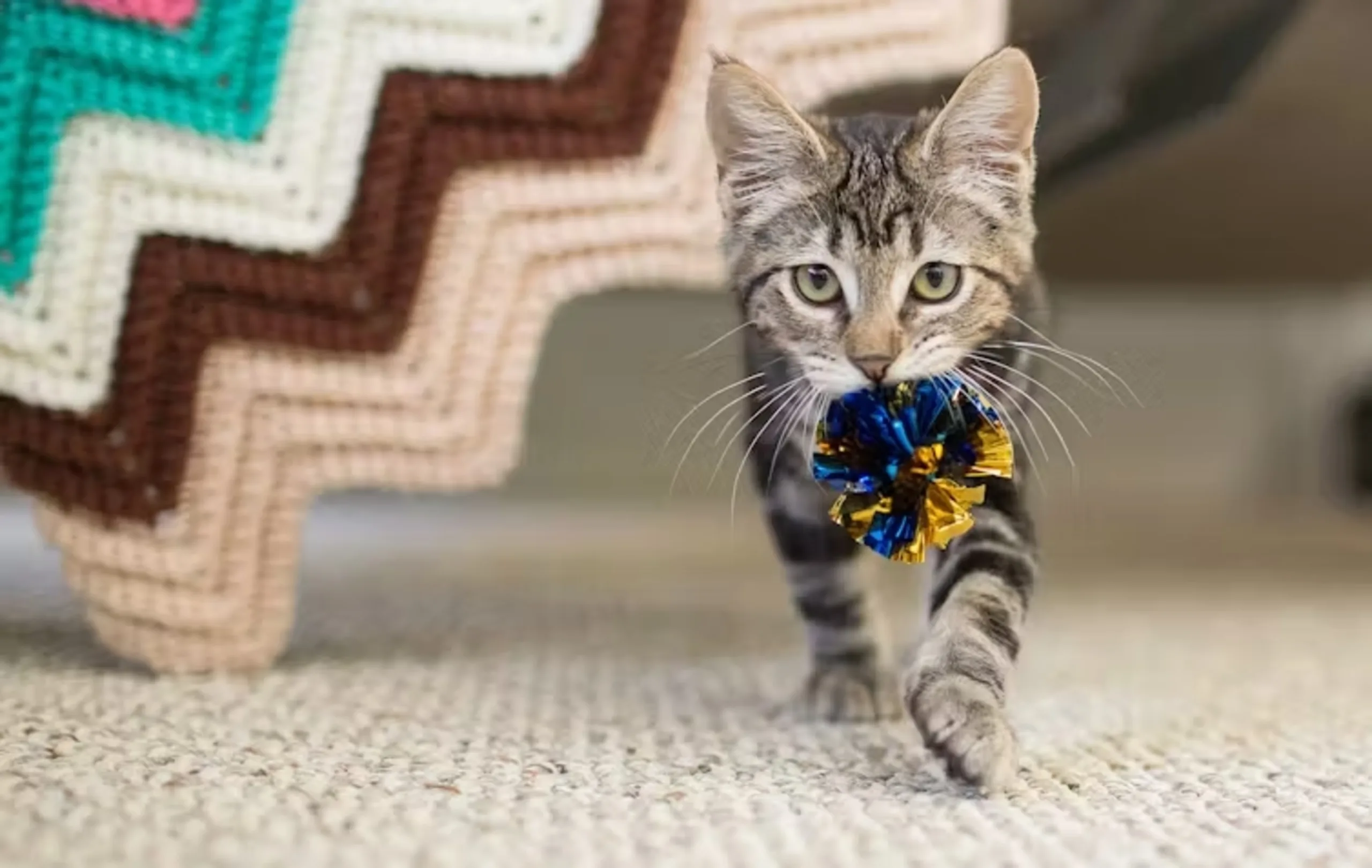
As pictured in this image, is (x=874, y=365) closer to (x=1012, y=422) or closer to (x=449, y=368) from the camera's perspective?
(x=1012, y=422)

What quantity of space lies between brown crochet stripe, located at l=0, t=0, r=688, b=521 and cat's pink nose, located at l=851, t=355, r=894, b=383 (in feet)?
0.82

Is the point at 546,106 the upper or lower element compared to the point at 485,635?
upper

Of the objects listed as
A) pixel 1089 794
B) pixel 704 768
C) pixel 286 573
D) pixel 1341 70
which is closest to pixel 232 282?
pixel 286 573

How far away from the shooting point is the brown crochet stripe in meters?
0.82

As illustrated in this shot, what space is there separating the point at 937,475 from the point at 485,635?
1.57 ft

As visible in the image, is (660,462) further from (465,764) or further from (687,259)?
(465,764)

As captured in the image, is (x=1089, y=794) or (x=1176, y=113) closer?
(x=1089, y=794)

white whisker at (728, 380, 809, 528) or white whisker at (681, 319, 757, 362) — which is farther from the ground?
white whisker at (681, 319, 757, 362)

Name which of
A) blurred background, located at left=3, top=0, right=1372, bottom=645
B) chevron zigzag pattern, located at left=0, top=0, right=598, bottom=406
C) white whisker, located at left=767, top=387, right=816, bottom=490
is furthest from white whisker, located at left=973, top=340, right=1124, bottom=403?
chevron zigzag pattern, located at left=0, top=0, right=598, bottom=406

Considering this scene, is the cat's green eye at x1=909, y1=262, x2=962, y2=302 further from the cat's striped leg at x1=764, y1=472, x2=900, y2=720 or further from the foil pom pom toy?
the cat's striped leg at x1=764, y1=472, x2=900, y2=720

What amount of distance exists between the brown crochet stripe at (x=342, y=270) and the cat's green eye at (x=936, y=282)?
23 cm

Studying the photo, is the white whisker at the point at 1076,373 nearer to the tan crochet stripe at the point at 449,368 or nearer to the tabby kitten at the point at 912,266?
the tabby kitten at the point at 912,266

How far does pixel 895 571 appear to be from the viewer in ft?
4.76

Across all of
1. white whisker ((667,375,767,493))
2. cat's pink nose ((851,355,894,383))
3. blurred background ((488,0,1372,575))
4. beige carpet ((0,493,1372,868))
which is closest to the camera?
beige carpet ((0,493,1372,868))
